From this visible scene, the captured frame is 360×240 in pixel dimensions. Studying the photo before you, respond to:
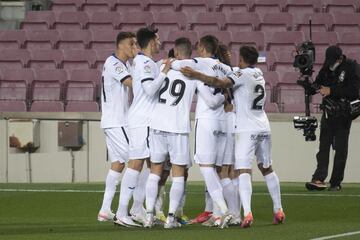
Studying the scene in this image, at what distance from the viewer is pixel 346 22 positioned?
23.6 m

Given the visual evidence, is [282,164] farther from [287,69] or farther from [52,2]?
[52,2]

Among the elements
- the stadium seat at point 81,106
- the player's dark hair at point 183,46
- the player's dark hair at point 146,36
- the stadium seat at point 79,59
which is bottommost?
the stadium seat at point 81,106

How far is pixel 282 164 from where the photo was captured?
20.3 m

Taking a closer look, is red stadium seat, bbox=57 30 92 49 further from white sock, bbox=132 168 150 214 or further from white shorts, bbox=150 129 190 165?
white shorts, bbox=150 129 190 165

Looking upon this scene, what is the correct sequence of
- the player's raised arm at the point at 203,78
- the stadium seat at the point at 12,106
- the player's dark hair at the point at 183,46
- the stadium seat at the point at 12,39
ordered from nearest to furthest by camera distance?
the player's raised arm at the point at 203,78
the player's dark hair at the point at 183,46
the stadium seat at the point at 12,106
the stadium seat at the point at 12,39

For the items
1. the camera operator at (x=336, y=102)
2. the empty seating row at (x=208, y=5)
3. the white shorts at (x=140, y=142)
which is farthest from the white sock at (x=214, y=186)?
the empty seating row at (x=208, y=5)

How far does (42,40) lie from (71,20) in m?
0.94

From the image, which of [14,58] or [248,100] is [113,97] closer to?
[248,100]

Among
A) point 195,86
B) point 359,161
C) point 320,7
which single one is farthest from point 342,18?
point 195,86

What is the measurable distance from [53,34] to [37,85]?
96.5 inches

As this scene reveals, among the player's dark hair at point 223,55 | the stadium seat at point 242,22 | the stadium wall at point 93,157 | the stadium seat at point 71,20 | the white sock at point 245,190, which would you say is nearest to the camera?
the white sock at point 245,190

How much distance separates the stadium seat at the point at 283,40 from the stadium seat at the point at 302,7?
38.7 inches

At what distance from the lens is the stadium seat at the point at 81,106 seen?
21.4 metres

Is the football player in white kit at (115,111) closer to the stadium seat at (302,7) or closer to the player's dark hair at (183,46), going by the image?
the player's dark hair at (183,46)
